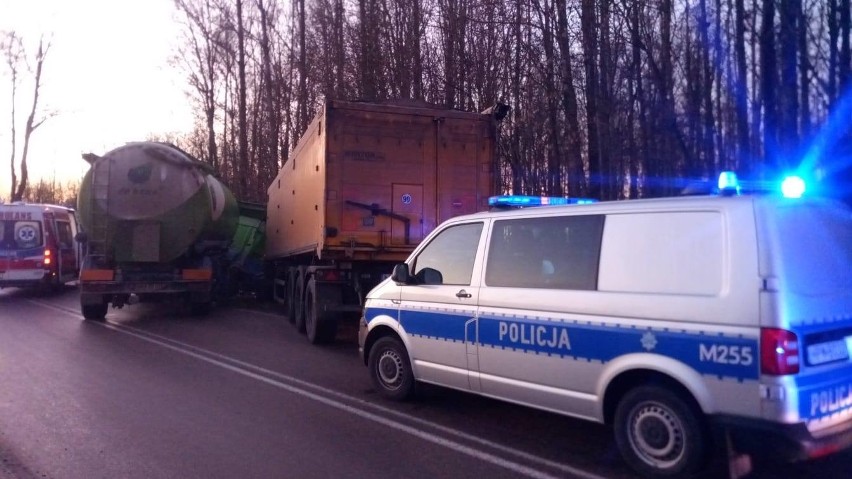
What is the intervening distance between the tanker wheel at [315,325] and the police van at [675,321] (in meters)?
5.01

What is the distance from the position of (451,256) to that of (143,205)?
9.85 m

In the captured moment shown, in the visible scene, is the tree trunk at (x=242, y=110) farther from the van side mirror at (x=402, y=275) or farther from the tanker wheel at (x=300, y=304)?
the van side mirror at (x=402, y=275)

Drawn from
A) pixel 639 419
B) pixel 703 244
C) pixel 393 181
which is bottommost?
pixel 639 419

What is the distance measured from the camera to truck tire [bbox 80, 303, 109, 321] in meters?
14.8

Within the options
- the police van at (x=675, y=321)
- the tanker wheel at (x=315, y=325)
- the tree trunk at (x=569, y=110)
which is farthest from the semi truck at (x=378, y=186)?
the tree trunk at (x=569, y=110)

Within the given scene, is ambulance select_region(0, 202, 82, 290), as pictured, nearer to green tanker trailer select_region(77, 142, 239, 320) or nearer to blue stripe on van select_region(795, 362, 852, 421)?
green tanker trailer select_region(77, 142, 239, 320)

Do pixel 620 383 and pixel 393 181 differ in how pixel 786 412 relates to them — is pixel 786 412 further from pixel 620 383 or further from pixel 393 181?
pixel 393 181

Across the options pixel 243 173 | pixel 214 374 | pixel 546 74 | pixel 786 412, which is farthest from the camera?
pixel 243 173

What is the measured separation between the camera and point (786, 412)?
172 inches

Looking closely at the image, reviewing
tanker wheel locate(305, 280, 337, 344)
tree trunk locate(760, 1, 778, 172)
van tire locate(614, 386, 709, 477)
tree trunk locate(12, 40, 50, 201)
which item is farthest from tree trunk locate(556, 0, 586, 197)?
tree trunk locate(12, 40, 50, 201)

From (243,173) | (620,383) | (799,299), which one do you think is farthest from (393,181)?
(243,173)

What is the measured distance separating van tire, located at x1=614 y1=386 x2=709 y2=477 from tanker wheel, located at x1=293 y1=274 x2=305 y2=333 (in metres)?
7.92

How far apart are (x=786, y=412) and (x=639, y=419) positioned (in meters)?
1.00

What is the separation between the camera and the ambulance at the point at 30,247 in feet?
63.3
